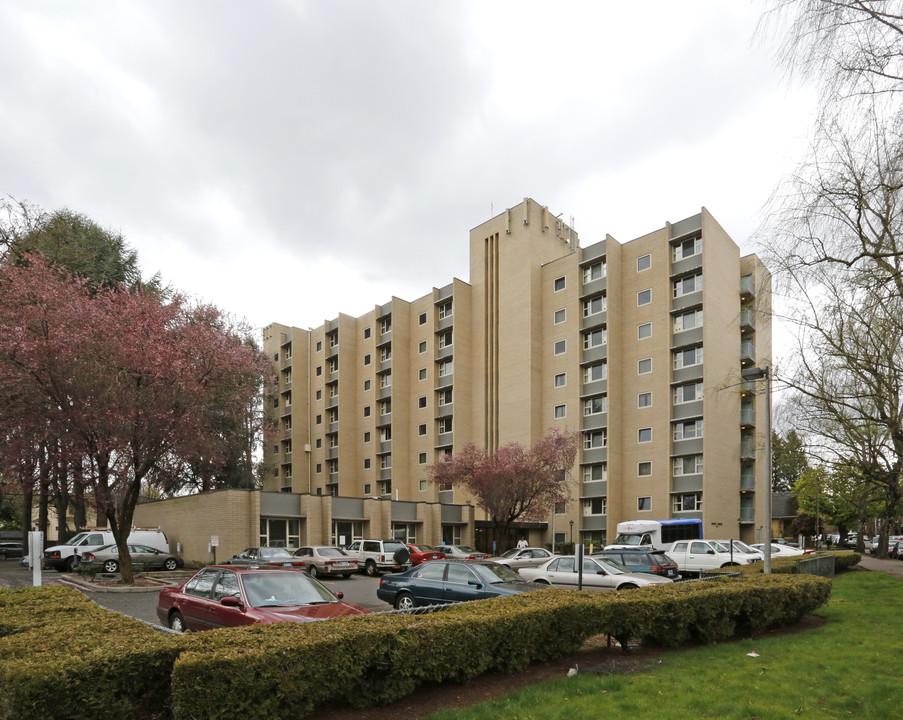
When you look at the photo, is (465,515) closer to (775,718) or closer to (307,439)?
(307,439)

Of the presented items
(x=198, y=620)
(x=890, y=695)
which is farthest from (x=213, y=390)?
(x=890, y=695)

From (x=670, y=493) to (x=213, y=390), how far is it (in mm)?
32133

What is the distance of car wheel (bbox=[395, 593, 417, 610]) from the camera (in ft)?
50.1

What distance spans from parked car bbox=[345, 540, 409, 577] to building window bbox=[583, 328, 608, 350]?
82.1 ft

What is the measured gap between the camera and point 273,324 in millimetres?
74875

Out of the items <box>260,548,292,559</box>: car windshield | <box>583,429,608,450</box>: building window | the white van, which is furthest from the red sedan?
<box>583,429,608,450</box>: building window

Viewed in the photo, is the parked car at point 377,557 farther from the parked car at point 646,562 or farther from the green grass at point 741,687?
the green grass at point 741,687

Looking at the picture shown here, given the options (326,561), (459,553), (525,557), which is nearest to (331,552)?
(326,561)

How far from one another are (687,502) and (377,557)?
23.6 metres

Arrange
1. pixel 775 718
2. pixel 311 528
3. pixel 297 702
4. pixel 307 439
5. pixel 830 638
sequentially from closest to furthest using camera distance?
1. pixel 297 702
2. pixel 775 718
3. pixel 830 638
4. pixel 311 528
5. pixel 307 439

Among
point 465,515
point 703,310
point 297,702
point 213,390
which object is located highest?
point 703,310

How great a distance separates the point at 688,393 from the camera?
154ft

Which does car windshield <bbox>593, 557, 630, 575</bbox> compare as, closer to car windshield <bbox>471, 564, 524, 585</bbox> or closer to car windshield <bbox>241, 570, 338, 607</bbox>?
car windshield <bbox>471, 564, 524, 585</bbox>

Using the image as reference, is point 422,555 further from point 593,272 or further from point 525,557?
point 593,272
